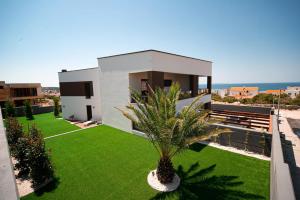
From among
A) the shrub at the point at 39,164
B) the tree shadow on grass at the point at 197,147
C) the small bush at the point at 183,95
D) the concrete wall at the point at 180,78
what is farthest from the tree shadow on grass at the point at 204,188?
the concrete wall at the point at 180,78

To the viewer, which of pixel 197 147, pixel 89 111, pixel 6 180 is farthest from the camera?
pixel 89 111

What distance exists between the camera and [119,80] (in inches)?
613

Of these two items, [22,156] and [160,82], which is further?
[160,82]

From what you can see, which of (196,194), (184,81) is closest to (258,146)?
(196,194)

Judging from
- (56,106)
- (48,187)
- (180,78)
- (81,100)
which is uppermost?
(180,78)

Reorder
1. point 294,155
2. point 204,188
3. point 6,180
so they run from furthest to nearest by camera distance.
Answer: point 294,155 < point 204,188 < point 6,180

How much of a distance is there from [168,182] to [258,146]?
816 cm

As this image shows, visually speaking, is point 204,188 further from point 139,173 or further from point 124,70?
point 124,70

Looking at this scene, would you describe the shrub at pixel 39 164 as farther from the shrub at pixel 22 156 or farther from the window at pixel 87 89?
the window at pixel 87 89

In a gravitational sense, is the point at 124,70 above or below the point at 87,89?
above

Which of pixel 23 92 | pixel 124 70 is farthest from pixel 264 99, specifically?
pixel 23 92

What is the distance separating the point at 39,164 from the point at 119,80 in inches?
395

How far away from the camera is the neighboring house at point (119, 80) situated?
13.5m

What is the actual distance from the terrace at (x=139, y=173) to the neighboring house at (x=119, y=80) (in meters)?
4.92
